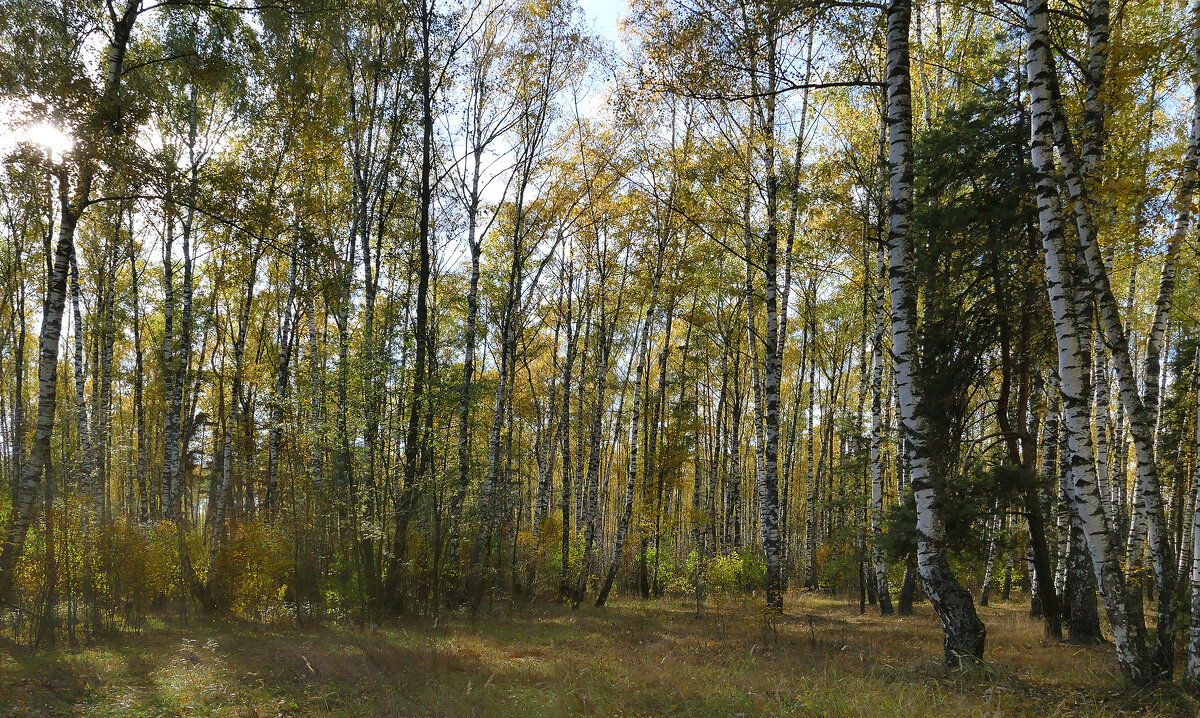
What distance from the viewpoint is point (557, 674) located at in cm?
622

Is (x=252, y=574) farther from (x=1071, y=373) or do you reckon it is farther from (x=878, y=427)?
(x=1071, y=373)

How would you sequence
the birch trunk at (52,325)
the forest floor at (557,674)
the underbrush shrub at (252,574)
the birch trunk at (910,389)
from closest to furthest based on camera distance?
the forest floor at (557,674) → the birch trunk at (910,389) → the birch trunk at (52,325) → the underbrush shrub at (252,574)

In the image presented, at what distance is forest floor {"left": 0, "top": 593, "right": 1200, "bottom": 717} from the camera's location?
4.82 meters

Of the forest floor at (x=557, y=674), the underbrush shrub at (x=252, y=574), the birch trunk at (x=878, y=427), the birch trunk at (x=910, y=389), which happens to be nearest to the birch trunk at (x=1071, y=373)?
the forest floor at (x=557, y=674)

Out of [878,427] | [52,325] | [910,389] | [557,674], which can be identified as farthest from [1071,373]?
[52,325]

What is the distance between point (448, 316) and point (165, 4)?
45.1 ft

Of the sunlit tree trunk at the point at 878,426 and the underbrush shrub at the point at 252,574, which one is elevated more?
the sunlit tree trunk at the point at 878,426

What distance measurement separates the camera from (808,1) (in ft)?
19.0

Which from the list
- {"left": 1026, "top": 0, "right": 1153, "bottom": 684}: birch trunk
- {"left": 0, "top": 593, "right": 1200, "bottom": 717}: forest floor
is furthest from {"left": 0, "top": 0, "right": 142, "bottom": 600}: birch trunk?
{"left": 1026, "top": 0, "right": 1153, "bottom": 684}: birch trunk

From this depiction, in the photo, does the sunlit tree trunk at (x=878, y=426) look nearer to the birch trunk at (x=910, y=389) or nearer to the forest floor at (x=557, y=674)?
the forest floor at (x=557, y=674)

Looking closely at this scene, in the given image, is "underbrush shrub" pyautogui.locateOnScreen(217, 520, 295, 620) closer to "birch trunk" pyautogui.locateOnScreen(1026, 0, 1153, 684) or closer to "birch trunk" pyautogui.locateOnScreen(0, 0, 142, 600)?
"birch trunk" pyautogui.locateOnScreen(0, 0, 142, 600)

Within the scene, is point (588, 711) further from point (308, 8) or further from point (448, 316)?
point (448, 316)

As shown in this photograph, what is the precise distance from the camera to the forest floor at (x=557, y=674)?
4.82 m

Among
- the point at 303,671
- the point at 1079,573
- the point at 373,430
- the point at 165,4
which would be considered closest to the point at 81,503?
the point at 373,430
